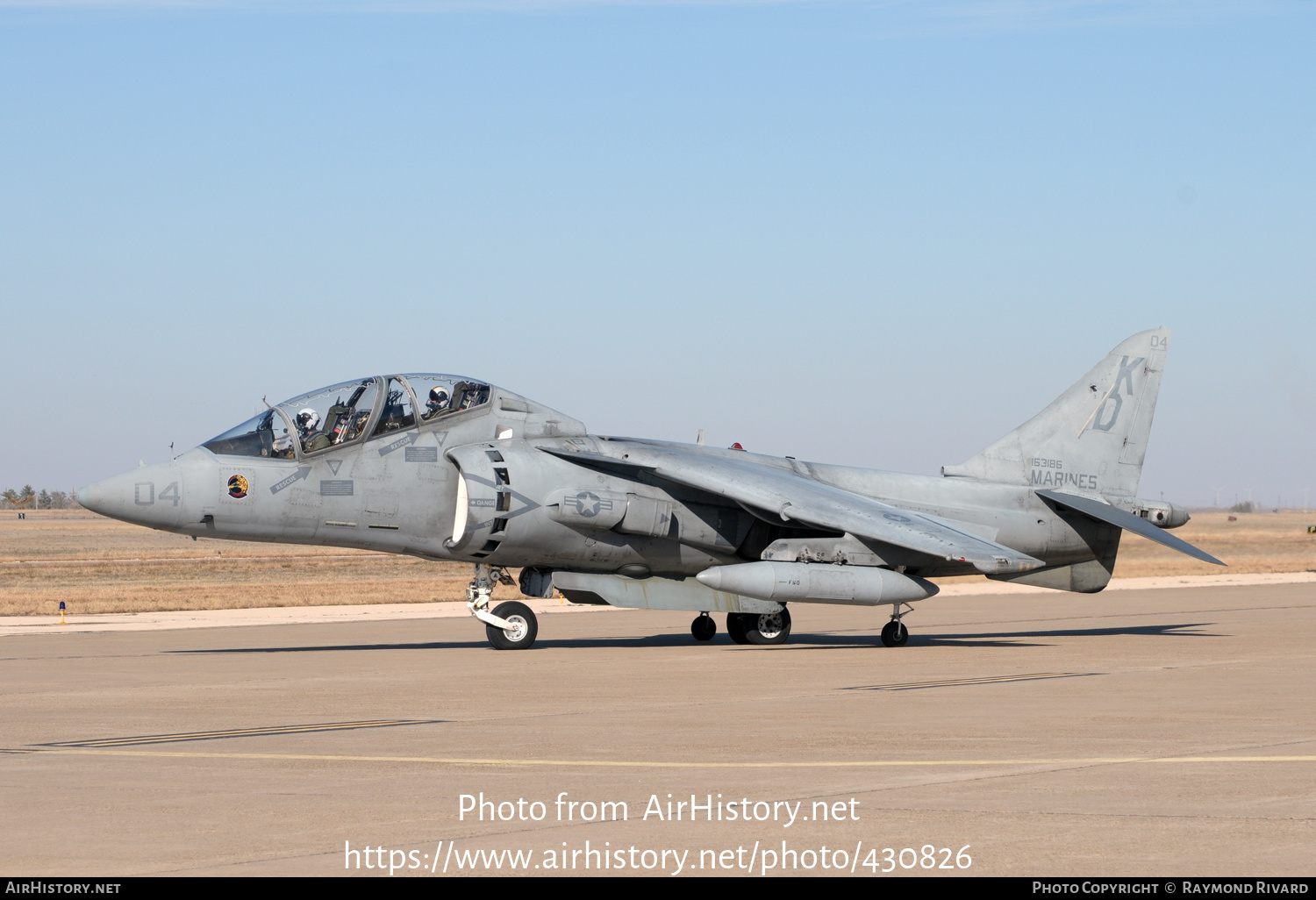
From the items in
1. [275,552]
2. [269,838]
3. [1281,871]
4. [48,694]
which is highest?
[1281,871]

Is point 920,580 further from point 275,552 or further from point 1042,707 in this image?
point 275,552

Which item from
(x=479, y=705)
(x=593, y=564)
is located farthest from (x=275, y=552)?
(x=479, y=705)

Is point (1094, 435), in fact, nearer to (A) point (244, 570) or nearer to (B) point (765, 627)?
(B) point (765, 627)

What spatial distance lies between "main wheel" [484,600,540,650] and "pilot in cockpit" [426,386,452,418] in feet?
9.44

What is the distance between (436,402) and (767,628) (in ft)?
20.0

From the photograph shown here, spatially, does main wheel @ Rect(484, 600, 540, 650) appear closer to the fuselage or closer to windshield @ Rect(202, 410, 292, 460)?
the fuselage

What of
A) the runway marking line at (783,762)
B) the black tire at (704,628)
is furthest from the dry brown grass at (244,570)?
the runway marking line at (783,762)

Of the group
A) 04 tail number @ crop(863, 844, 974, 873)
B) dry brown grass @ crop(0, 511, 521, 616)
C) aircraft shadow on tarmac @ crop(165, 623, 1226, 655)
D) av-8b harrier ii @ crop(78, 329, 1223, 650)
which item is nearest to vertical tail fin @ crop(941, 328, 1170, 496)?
av-8b harrier ii @ crop(78, 329, 1223, 650)

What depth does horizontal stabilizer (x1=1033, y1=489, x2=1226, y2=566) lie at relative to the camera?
22875mm

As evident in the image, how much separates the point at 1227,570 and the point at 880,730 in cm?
4303

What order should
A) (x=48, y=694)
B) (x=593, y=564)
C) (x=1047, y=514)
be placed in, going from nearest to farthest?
(x=48, y=694)
(x=593, y=564)
(x=1047, y=514)

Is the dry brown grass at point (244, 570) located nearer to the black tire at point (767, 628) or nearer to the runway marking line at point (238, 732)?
the black tire at point (767, 628)

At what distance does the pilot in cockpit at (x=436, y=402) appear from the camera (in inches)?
803

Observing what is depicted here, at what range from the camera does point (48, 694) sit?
1502 cm
